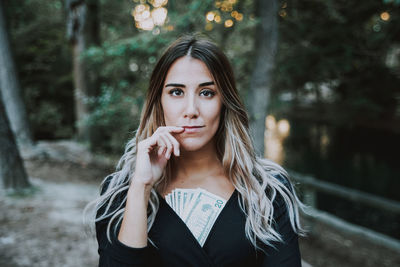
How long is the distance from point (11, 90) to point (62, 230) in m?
5.98

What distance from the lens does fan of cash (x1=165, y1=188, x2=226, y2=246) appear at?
1666 mm

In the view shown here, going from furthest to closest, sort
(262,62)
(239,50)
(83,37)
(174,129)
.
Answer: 1. (83,37)
2. (239,50)
3. (262,62)
4. (174,129)

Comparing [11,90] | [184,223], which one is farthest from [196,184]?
[11,90]

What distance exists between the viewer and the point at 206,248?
1.59 metres

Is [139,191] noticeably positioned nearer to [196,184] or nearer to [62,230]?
[196,184]

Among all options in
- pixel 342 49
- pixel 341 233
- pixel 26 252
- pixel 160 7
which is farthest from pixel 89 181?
pixel 342 49

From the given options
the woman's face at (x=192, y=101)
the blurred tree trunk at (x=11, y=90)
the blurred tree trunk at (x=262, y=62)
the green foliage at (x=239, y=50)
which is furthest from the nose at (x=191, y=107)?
the blurred tree trunk at (x=11, y=90)

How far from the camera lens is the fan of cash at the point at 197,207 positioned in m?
1.67

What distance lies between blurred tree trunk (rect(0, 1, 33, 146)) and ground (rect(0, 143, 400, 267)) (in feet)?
2.50

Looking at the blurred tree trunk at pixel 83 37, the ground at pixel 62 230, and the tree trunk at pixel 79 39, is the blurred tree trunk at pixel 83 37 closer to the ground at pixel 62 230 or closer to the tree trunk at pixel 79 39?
the tree trunk at pixel 79 39

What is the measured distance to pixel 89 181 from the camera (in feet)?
23.5

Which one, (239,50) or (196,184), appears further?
(239,50)

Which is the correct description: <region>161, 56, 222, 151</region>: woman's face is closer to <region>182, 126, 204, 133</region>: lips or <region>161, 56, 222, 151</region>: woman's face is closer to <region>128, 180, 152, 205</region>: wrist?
<region>182, 126, 204, 133</region>: lips

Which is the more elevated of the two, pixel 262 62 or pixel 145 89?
pixel 262 62
